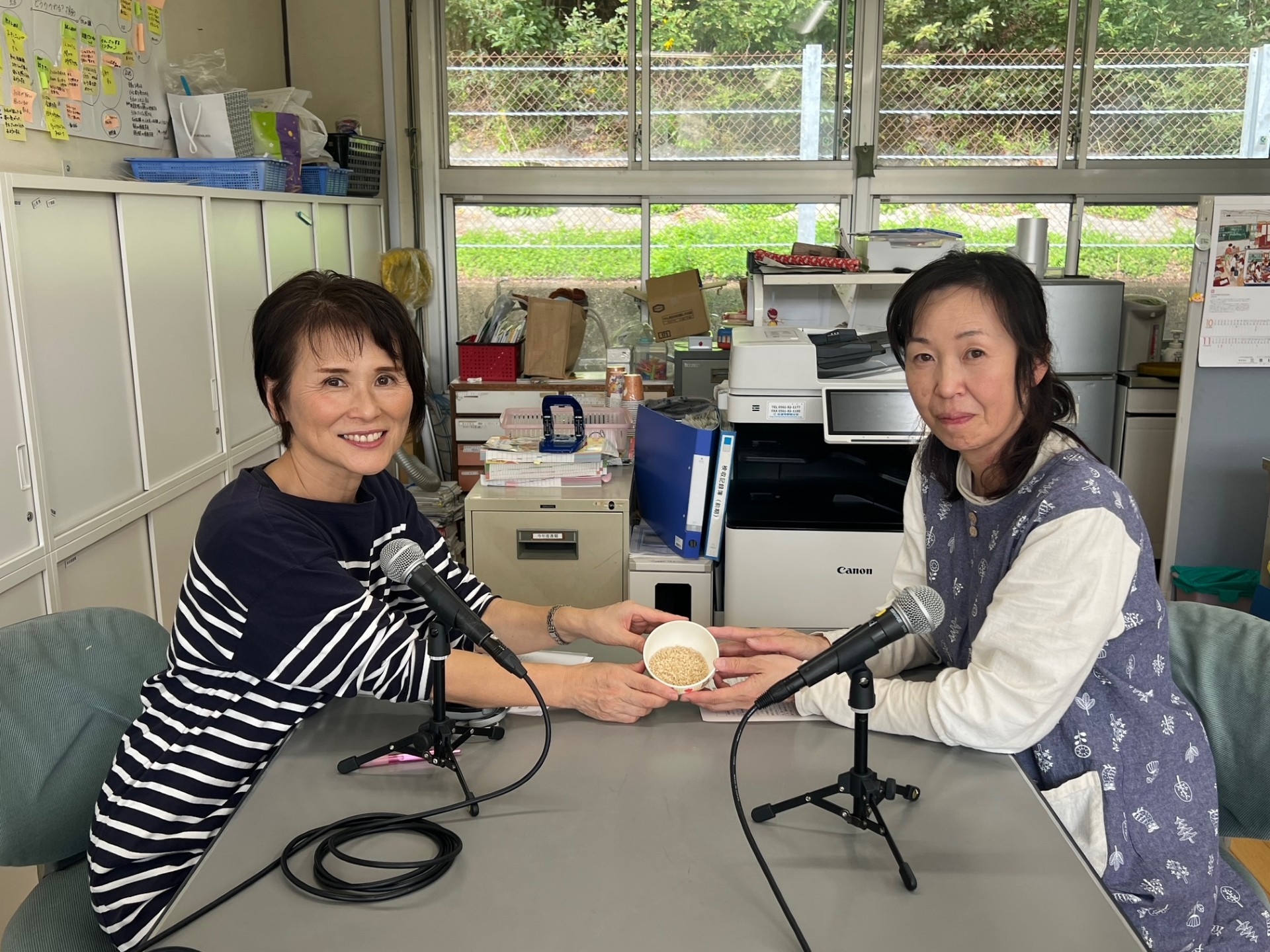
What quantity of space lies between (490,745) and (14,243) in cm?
155

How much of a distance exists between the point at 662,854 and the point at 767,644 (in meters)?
0.51

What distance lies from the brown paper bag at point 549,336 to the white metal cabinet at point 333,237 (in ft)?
2.76

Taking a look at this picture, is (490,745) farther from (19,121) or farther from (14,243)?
(19,121)

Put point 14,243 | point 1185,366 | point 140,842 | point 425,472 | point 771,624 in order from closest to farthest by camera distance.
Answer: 1. point 140,842
2. point 14,243
3. point 771,624
4. point 1185,366
5. point 425,472

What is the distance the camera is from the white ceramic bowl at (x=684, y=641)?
1.46 m

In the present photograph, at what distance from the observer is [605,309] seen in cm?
538

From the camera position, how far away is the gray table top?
39.3 inches

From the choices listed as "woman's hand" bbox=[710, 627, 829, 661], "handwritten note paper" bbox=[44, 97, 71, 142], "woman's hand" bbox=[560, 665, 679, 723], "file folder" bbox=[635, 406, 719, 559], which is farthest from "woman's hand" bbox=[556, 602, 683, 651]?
"handwritten note paper" bbox=[44, 97, 71, 142]

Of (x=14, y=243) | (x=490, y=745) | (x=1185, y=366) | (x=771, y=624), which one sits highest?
(x=14, y=243)

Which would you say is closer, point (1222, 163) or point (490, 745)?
point (490, 745)

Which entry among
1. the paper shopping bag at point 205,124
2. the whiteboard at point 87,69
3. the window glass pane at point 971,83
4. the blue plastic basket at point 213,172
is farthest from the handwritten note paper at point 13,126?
the window glass pane at point 971,83

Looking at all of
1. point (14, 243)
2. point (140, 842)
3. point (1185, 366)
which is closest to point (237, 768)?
point (140, 842)

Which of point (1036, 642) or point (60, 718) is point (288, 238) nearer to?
point (60, 718)

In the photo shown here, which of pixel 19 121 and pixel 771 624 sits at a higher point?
pixel 19 121
